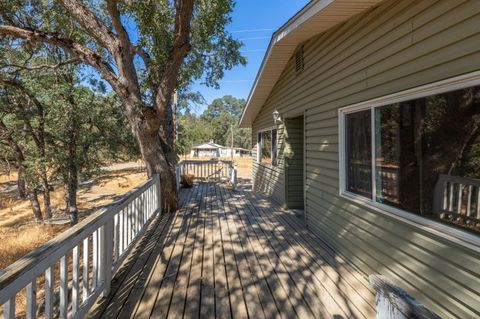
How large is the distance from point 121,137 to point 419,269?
8.74 metres

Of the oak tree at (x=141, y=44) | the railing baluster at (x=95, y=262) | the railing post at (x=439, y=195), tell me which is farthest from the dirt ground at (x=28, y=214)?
the railing post at (x=439, y=195)

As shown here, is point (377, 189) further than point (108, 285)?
Yes

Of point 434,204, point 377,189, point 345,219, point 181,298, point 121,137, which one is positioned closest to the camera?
point 434,204

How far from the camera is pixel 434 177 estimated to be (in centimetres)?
214

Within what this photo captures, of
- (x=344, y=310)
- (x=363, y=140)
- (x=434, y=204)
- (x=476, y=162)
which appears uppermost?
(x=363, y=140)

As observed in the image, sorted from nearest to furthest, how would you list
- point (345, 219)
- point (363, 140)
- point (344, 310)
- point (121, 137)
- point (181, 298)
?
point (344, 310), point (181, 298), point (363, 140), point (345, 219), point (121, 137)

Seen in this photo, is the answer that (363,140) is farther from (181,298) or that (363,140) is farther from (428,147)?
(181,298)

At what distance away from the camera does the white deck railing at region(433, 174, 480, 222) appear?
1833mm

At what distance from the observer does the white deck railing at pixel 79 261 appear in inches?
54.6

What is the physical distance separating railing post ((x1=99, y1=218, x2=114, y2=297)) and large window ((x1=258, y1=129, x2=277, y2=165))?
508 cm

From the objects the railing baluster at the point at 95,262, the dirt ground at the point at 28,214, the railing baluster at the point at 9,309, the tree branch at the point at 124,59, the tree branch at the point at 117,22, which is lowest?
the dirt ground at the point at 28,214

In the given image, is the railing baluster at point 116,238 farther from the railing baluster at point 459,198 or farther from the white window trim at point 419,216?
the railing baluster at point 459,198

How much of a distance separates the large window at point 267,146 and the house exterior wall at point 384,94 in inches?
94.1

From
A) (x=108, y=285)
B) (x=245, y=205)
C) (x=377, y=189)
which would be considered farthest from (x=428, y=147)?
(x=245, y=205)
